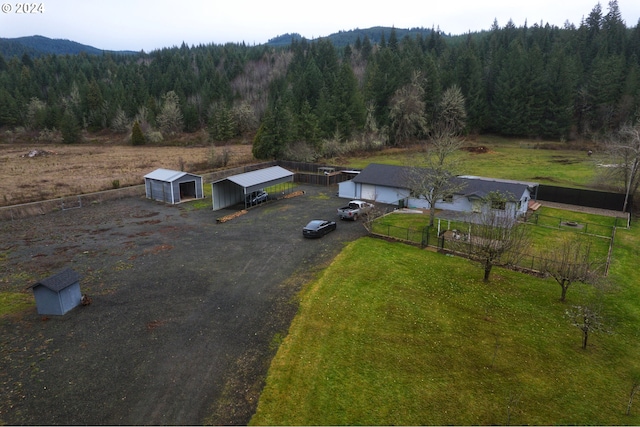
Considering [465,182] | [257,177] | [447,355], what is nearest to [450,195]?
[465,182]

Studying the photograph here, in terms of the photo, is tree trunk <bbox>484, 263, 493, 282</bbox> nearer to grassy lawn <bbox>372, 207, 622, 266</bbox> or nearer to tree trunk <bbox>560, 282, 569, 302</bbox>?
tree trunk <bbox>560, 282, 569, 302</bbox>

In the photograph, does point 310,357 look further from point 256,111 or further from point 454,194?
point 256,111

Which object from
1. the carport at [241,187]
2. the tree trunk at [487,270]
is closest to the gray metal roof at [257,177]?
the carport at [241,187]

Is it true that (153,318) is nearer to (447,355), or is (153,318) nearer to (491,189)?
(447,355)

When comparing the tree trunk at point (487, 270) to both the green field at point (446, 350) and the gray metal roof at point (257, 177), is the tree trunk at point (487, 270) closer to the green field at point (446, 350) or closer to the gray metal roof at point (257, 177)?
the green field at point (446, 350)

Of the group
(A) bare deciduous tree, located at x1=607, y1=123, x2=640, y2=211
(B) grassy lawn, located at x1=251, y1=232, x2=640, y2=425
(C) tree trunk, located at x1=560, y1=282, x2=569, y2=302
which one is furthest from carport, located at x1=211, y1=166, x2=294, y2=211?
(A) bare deciduous tree, located at x1=607, y1=123, x2=640, y2=211

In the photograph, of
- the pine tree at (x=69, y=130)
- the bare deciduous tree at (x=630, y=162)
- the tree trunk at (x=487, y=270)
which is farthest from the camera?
the pine tree at (x=69, y=130)

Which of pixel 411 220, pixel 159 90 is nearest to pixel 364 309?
pixel 411 220
